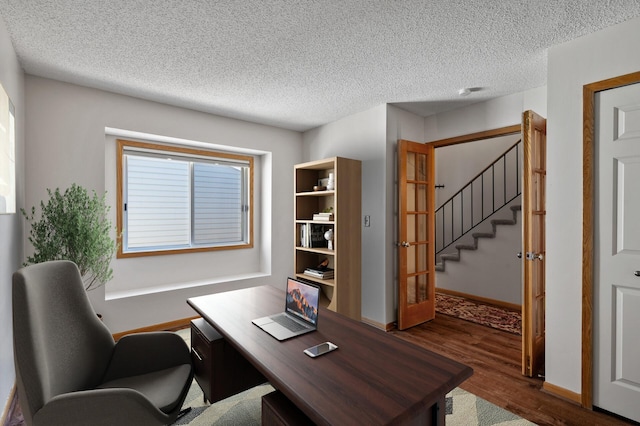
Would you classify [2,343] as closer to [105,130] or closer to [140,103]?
[105,130]

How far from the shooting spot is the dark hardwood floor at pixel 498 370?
2.00 meters

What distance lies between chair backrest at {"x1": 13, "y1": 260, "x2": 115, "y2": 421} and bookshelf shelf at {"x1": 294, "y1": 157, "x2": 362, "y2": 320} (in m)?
2.20

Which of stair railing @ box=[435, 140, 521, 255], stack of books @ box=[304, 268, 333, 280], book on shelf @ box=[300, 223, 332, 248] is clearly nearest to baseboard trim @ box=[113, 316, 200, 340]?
stack of books @ box=[304, 268, 333, 280]

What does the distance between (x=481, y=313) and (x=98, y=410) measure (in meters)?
4.14

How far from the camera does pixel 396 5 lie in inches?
71.0

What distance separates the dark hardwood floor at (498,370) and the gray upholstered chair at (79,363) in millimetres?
2069

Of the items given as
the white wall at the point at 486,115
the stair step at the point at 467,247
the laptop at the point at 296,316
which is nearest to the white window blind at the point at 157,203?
the laptop at the point at 296,316

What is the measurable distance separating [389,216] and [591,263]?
5.94 feet

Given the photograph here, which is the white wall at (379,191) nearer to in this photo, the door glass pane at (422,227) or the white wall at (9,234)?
the door glass pane at (422,227)

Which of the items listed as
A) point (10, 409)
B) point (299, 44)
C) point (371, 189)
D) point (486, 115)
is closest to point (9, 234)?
point (10, 409)

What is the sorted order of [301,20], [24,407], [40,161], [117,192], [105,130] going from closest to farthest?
[24,407] < [301,20] < [40,161] < [105,130] < [117,192]

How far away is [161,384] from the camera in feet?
5.30

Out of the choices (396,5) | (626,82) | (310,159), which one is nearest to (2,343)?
(396,5)

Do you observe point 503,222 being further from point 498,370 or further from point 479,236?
point 498,370
